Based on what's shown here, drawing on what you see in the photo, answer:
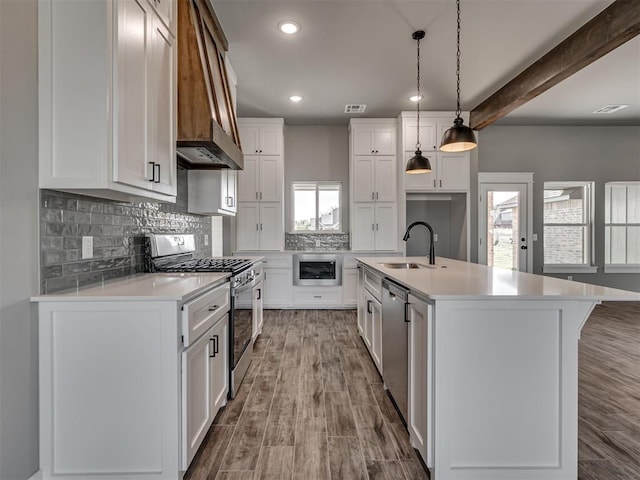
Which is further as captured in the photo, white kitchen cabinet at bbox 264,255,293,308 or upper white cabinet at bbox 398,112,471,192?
white kitchen cabinet at bbox 264,255,293,308

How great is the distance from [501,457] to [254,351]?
2.36 meters

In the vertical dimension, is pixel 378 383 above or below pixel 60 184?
below

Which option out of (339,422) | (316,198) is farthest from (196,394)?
(316,198)

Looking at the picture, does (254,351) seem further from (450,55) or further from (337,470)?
(450,55)

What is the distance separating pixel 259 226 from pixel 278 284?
94 centimetres

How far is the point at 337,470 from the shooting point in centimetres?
164

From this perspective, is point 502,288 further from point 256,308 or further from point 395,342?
point 256,308

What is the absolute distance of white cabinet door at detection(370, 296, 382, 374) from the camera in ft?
8.45

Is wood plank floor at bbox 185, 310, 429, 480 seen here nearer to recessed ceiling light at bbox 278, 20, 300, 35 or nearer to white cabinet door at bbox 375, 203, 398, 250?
white cabinet door at bbox 375, 203, 398, 250

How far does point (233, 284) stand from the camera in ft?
7.52

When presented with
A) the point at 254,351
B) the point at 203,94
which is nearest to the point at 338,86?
the point at 203,94

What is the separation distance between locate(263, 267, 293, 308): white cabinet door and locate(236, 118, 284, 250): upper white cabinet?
369 millimetres

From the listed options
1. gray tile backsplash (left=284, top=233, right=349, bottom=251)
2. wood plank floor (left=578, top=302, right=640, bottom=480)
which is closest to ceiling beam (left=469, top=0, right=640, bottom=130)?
wood plank floor (left=578, top=302, right=640, bottom=480)

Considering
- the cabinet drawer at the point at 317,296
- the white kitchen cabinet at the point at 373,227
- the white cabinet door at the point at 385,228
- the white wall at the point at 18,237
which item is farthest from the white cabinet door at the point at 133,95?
the white cabinet door at the point at 385,228
